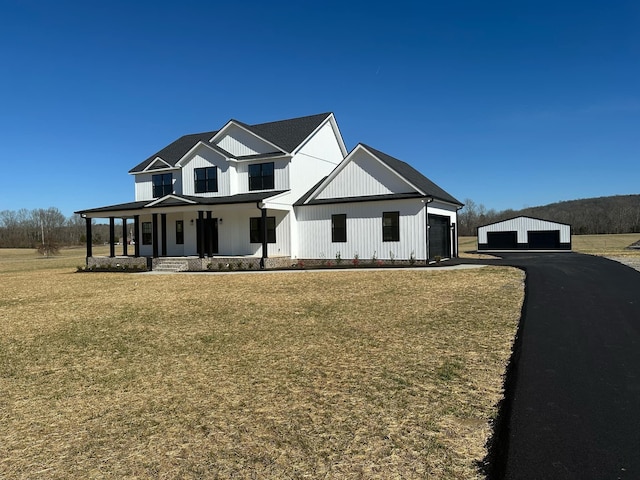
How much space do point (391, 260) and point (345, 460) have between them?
1919cm

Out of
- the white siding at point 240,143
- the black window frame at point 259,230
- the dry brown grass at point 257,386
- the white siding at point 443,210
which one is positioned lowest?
the dry brown grass at point 257,386

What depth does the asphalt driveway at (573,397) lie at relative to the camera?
3590 millimetres

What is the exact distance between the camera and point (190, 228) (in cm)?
2745

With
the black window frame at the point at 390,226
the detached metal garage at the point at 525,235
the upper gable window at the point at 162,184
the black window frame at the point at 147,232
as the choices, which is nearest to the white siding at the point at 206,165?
the upper gable window at the point at 162,184

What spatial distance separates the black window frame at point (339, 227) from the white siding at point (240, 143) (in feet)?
18.5

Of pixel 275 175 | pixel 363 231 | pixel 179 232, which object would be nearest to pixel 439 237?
pixel 363 231

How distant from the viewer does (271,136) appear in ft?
88.7

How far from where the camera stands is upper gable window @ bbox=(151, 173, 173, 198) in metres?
28.8

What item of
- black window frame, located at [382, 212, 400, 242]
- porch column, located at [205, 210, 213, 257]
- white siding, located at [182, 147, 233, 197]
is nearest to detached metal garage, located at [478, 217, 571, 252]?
black window frame, located at [382, 212, 400, 242]

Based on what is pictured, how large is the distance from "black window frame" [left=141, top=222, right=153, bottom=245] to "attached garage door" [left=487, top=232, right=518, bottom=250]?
99.5 ft

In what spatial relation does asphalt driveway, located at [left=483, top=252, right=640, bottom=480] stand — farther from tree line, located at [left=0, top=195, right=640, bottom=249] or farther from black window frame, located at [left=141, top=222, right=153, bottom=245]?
tree line, located at [left=0, top=195, right=640, bottom=249]

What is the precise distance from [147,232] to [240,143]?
848 cm

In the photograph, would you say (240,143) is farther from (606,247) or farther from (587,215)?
(587,215)

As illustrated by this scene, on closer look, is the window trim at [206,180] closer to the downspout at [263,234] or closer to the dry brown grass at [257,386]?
the downspout at [263,234]
